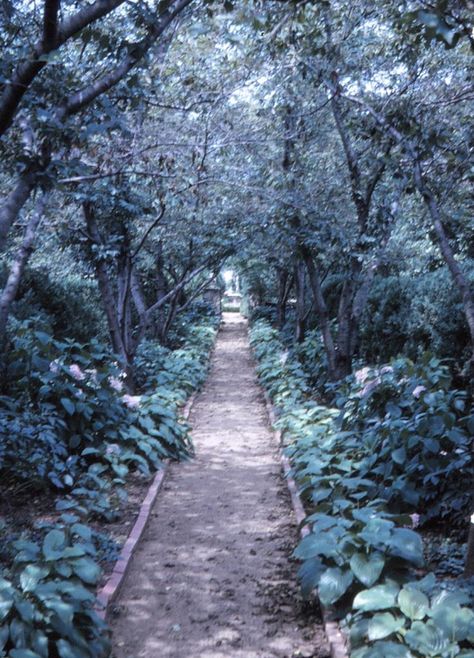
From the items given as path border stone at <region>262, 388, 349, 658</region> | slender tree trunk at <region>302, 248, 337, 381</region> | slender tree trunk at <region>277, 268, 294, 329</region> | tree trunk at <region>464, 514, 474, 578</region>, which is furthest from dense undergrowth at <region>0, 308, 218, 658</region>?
slender tree trunk at <region>277, 268, 294, 329</region>

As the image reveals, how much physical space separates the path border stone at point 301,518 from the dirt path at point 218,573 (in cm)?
9

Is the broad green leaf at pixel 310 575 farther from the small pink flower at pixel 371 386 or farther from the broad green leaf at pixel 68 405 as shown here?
the broad green leaf at pixel 68 405

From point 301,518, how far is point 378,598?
2.43 meters

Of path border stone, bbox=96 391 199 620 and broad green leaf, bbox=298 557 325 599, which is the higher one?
broad green leaf, bbox=298 557 325 599

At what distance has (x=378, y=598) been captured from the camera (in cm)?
326

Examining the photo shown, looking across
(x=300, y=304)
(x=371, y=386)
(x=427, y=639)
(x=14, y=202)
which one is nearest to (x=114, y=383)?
(x=371, y=386)

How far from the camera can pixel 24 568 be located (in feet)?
11.5

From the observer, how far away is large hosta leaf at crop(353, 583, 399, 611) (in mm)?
3203

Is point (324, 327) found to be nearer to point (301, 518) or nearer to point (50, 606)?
point (301, 518)

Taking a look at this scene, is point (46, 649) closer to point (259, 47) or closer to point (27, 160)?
point (27, 160)

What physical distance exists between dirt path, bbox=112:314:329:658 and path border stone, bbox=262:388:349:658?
9 cm

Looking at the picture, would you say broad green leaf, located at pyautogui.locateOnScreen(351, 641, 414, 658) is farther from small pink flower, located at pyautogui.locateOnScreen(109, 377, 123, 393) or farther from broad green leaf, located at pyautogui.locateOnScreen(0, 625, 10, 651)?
small pink flower, located at pyautogui.locateOnScreen(109, 377, 123, 393)

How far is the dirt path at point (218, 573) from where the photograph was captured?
3.77m

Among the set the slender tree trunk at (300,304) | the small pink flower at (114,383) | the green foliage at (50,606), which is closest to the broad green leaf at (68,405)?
the small pink flower at (114,383)
